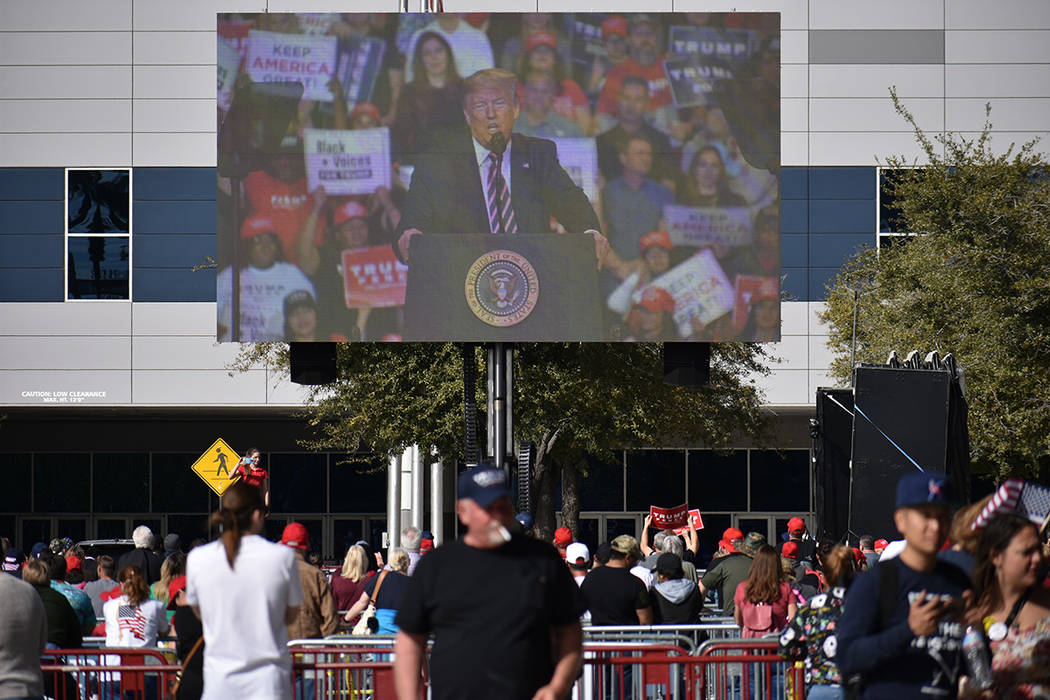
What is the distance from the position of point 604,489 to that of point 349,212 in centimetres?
2666

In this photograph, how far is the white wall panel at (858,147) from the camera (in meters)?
39.7

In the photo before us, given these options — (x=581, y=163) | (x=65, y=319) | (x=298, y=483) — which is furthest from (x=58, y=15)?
(x=581, y=163)

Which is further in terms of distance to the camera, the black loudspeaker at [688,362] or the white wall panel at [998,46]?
the white wall panel at [998,46]

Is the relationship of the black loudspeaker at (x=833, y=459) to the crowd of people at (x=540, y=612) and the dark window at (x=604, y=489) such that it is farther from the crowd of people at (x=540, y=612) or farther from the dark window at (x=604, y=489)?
the dark window at (x=604, y=489)

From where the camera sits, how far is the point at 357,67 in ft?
60.6

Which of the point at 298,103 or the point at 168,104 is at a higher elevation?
the point at 168,104

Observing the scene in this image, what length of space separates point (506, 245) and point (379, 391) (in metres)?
6.57

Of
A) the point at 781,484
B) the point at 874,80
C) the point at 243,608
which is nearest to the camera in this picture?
the point at 243,608

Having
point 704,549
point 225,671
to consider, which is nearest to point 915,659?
point 225,671

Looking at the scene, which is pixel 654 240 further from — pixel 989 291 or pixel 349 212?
pixel 989 291

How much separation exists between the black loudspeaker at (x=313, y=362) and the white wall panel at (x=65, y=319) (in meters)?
21.9

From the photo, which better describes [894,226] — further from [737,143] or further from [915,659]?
[915,659]

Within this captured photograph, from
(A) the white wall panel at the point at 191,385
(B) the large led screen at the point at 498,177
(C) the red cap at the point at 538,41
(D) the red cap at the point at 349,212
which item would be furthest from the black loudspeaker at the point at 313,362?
(A) the white wall panel at the point at 191,385

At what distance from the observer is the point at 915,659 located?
17.5ft
